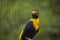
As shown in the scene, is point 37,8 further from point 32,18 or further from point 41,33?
point 41,33

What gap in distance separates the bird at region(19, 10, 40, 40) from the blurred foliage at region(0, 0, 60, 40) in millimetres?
27

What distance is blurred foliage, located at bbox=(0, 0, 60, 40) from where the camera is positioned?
2.00m

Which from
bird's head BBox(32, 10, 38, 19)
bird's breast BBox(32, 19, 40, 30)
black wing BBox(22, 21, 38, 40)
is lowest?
black wing BBox(22, 21, 38, 40)

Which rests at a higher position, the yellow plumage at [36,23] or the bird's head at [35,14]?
the bird's head at [35,14]

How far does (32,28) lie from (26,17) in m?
0.11

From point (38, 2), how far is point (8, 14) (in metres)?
0.29

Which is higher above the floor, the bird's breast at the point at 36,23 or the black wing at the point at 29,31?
the bird's breast at the point at 36,23

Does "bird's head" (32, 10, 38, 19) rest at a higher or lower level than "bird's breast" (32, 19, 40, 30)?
higher

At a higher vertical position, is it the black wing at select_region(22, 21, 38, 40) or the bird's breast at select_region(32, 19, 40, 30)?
the bird's breast at select_region(32, 19, 40, 30)

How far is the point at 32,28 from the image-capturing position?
6.54 feet

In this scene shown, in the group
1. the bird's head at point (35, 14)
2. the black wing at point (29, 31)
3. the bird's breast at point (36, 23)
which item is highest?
the bird's head at point (35, 14)

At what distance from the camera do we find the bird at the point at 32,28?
6.52 feet

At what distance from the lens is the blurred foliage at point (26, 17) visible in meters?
2.00

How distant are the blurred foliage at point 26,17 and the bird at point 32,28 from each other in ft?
0.09
